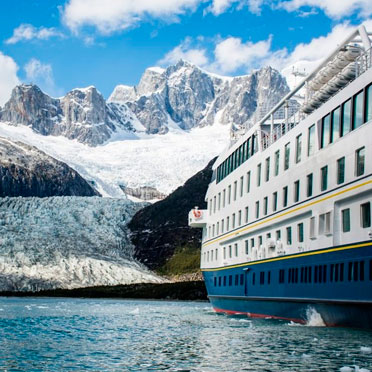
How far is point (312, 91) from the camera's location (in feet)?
101

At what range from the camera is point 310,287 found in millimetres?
26516

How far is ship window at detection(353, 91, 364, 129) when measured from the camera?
24250 mm

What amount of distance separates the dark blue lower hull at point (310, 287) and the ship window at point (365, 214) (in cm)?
90

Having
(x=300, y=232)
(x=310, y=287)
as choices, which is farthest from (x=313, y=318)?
(x=300, y=232)

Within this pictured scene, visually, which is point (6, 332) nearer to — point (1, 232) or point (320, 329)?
point (320, 329)

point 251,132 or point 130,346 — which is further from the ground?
point 251,132

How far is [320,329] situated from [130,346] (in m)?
7.13

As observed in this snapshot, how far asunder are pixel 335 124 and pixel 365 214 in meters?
4.38

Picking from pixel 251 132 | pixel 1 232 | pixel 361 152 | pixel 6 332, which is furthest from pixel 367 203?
pixel 1 232

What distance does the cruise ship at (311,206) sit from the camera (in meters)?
23.8

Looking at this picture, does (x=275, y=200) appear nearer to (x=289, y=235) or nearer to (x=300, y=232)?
(x=289, y=235)

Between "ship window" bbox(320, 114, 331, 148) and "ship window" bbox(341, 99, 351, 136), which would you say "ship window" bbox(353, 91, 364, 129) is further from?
"ship window" bbox(320, 114, 331, 148)

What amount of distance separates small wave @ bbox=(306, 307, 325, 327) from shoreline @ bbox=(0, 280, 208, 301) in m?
65.3

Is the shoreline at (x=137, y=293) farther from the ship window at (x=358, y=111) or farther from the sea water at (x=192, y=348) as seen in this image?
the ship window at (x=358, y=111)
